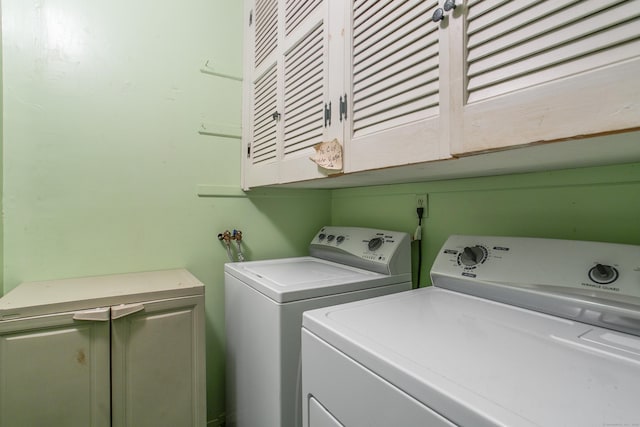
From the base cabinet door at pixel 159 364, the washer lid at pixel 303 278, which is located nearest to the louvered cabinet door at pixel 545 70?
the washer lid at pixel 303 278

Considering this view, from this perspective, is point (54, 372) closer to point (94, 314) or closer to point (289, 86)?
point (94, 314)

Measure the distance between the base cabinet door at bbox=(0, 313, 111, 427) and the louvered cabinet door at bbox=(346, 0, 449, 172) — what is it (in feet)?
3.77

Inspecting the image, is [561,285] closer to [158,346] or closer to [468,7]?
[468,7]

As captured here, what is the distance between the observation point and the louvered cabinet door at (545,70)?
1.56 feet

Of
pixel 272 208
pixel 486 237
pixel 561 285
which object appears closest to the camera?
pixel 561 285

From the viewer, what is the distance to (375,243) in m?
A: 1.45

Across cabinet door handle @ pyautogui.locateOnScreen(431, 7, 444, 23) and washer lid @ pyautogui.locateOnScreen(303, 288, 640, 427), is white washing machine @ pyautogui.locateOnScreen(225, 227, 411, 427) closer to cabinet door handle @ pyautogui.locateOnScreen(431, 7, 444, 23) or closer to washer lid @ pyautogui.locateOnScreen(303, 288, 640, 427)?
washer lid @ pyautogui.locateOnScreen(303, 288, 640, 427)

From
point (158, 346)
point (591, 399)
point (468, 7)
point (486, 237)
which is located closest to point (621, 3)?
point (468, 7)

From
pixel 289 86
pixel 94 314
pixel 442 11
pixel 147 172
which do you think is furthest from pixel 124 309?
pixel 442 11

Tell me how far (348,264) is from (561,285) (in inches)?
35.9

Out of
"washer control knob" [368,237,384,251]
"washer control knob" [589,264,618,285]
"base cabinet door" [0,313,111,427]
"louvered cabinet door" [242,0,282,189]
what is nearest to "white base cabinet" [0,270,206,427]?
"base cabinet door" [0,313,111,427]

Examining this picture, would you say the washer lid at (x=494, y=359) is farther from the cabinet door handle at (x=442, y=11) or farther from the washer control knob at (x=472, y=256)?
the cabinet door handle at (x=442, y=11)

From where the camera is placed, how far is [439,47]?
740 mm

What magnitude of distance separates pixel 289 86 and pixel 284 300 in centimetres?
94
